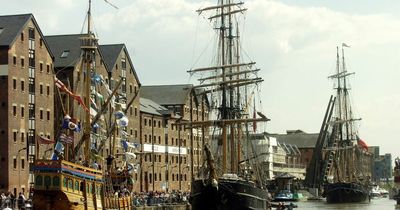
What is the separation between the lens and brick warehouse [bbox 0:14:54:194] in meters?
101

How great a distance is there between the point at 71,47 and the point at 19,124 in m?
20.3

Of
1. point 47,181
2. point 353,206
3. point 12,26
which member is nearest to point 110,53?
point 12,26

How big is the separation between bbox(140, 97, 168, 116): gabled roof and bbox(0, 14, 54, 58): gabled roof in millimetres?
39715

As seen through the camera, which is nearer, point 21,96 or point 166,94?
point 21,96

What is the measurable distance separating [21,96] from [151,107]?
5015 centimetres

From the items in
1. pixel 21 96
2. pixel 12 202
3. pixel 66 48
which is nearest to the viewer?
pixel 12 202

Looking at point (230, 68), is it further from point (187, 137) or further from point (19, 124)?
point (187, 137)

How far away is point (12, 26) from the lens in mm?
104812

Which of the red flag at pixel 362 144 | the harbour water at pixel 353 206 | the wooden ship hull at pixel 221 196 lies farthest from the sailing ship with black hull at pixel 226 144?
the red flag at pixel 362 144

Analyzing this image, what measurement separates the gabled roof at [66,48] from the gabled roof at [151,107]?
24.1m

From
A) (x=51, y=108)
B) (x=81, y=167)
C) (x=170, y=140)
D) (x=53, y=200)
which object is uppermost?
(x=51, y=108)

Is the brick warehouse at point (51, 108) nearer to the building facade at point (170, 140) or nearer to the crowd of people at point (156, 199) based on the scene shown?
the building facade at point (170, 140)

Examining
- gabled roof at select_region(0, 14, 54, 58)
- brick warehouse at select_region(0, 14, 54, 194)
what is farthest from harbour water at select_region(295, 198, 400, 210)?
gabled roof at select_region(0, 14, 54, 58)

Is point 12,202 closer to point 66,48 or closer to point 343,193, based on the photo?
point 66,48
